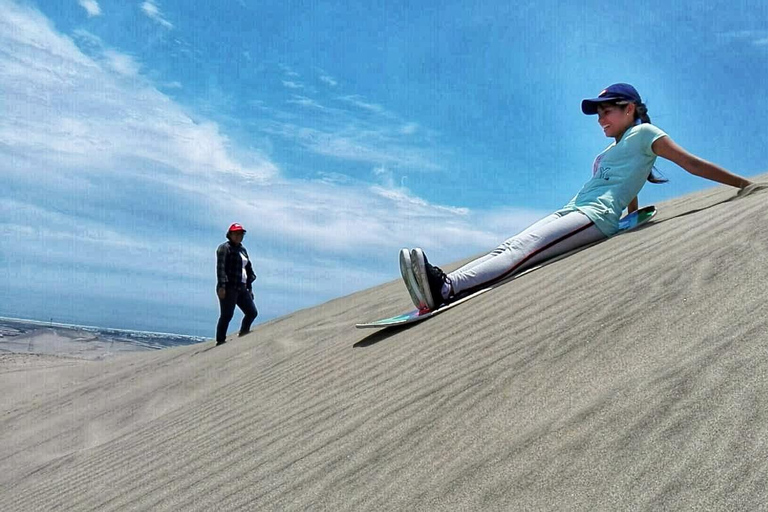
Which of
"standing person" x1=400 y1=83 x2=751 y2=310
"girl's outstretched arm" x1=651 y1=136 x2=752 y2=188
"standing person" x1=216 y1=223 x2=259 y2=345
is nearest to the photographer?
"girl's outstretched arm" x1=651 y1=136 x2=752 y2=188

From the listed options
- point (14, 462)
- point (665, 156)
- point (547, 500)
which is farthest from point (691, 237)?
point (14, 462)

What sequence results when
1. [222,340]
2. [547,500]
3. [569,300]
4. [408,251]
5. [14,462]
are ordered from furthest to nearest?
[222,340]
[14,462]
[408,251]
[569,300]
[547,500]

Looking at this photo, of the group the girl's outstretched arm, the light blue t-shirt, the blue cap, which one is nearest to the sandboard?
the light blue t-shirt

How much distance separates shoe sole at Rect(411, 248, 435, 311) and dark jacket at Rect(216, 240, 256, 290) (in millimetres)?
4780

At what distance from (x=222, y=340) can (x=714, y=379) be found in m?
7.79

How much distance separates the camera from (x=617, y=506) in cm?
183

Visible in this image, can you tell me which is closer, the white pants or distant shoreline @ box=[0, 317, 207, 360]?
the white pants

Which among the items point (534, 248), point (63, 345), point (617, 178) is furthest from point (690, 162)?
point (63, 345)

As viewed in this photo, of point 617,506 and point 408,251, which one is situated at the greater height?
point 408,251

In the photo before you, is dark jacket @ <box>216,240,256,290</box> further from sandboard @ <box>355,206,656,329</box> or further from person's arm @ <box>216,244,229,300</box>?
sandboard @ <box>355,206,656,329</box>

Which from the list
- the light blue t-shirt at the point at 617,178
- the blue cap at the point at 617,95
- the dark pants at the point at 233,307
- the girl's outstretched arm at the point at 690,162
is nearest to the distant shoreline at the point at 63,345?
the dark pants at the point at 233,307

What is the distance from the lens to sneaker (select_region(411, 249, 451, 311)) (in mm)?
4137

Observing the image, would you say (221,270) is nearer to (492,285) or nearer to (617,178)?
(492,285)

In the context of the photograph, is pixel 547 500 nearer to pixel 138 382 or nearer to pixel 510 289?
pixel 510 289
